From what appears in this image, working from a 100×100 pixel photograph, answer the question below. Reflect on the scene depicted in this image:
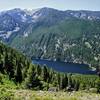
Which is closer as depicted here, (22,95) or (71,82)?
(22,95)

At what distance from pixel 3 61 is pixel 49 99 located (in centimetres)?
9880

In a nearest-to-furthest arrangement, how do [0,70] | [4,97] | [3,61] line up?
1. [4,97]
2. [0,70]
3. [3,61]

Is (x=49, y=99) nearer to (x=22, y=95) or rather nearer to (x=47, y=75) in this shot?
(x=22, y=95)

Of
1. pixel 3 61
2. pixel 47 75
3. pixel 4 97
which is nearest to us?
pixel 4 97

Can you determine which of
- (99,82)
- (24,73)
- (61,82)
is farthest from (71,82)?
(24,73)

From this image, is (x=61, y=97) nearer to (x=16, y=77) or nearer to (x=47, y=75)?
(x=16, y=77)

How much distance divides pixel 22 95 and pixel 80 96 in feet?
19.5

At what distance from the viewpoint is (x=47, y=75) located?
155625 mm

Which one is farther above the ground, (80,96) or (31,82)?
(80,96)

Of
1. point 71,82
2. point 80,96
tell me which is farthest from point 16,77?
point 80,96

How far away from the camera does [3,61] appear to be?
404 ft

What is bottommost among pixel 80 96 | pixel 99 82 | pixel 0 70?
pixel 99 82

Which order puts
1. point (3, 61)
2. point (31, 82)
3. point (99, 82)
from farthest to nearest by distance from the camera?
point (99, 82) → point (3, 61) → point (31, 82)

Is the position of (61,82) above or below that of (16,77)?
below
